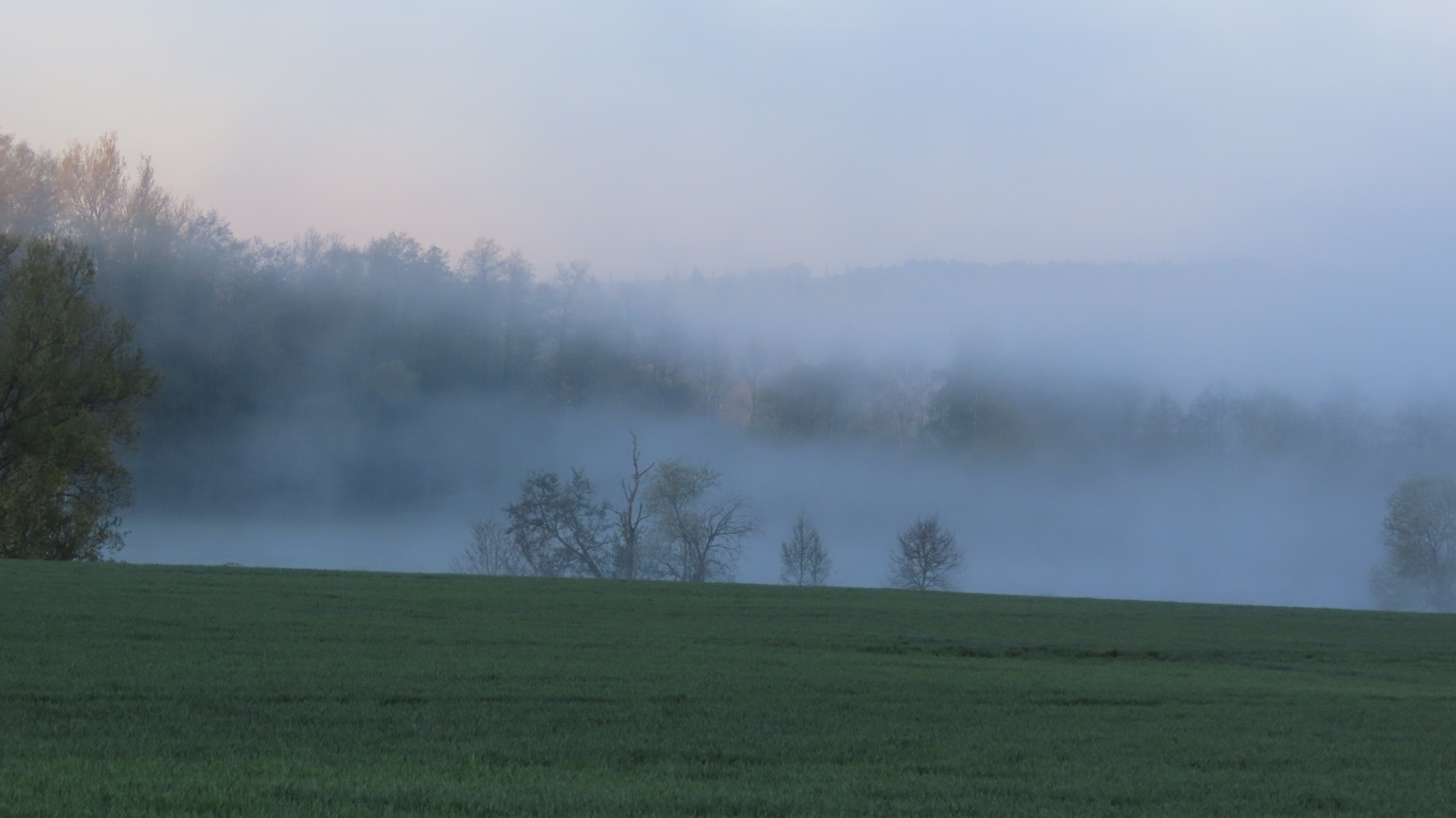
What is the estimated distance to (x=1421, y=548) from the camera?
286ft

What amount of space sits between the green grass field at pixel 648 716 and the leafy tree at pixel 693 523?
42729mm

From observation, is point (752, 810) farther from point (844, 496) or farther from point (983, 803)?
point (844, 496)

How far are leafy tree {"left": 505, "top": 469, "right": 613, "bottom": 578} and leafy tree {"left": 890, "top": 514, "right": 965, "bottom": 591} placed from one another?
70.5 feet

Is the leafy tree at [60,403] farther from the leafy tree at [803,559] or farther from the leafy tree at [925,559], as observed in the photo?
the leafy tree at [803,559]

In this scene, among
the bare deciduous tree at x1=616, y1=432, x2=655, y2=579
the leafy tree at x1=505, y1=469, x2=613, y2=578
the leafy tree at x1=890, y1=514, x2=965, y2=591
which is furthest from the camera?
the leafy tree at x1=890, y1=514, x2=965, y2=591

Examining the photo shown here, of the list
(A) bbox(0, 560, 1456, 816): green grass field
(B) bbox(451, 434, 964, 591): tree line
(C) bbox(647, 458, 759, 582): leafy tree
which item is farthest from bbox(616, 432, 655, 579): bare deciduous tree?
(A) bbox(0, 560, 1456, 816): green grass field

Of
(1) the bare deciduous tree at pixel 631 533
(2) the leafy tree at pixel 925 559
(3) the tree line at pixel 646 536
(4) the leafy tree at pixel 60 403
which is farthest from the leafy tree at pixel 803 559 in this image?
(4) the leafy tree at pixel 60 403

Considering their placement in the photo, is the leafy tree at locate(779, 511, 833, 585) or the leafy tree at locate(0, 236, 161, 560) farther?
the leafy tree at locate(779, 511, 833, 585)

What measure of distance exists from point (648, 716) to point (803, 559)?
7190 cm

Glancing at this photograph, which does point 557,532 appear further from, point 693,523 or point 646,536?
point 693,523

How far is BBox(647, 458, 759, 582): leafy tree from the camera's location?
213ft

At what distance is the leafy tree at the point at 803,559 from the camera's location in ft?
266

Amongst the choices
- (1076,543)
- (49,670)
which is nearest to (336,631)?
(49,670)

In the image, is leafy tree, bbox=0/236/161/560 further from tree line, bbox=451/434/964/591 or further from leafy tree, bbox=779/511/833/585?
leafy tree, bbox=779/511/833/585
